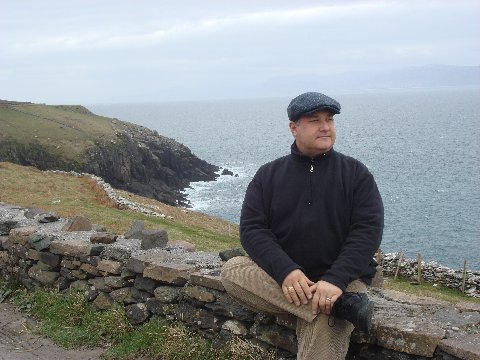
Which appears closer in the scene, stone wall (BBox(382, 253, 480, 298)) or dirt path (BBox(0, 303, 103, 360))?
dirt path (BBox(0, 303, 103, 360))

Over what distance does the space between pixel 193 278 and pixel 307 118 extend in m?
2.65

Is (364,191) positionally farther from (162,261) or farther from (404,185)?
(404,185)

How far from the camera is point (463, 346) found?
14.7 feet

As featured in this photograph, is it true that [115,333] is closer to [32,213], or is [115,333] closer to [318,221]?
[318,221]

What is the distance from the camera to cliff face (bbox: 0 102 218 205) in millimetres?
55250

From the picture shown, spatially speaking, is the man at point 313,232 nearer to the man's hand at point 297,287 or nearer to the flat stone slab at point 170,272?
the man's hand at point 297,287

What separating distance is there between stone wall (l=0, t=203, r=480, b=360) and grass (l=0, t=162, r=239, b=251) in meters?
9.65

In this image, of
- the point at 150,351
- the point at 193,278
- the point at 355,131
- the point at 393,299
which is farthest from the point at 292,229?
the point at 355,131

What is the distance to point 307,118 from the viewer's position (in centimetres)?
504

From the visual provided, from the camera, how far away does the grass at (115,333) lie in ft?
20.6

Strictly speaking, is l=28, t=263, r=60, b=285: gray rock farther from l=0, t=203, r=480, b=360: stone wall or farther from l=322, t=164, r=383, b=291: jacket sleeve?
l=322, t=164, r=383, b=291: jacket sleeve

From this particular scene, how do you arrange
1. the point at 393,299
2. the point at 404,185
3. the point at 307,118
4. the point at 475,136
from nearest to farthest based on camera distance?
the point at 307,118, the point at 393,299, the point at 404,185, the point at 475,136

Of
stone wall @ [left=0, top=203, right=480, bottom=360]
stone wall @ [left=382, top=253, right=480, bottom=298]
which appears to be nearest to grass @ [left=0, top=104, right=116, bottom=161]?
stone wall @ [left=382, top=253, right=480, bottom=298]

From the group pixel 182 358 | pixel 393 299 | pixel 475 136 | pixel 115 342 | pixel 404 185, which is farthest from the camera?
pixel 475 136
